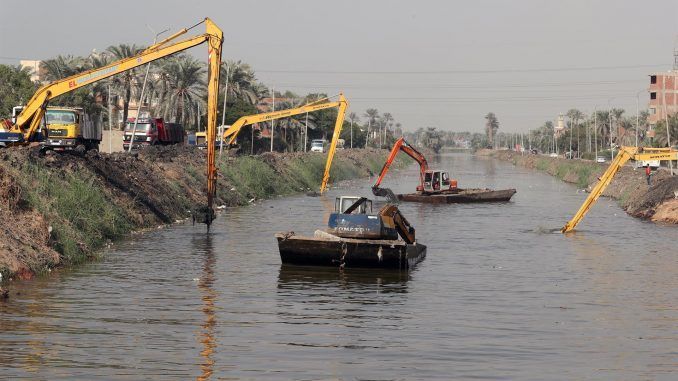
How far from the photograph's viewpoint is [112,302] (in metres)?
28.0

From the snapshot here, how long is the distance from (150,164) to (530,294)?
33.5 m

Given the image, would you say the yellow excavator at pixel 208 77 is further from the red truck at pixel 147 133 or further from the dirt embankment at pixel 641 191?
the red truck at pixel 147 133

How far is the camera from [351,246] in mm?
34875

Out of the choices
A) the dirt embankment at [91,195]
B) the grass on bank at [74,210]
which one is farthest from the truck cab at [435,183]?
the grass on bank at [74,210]

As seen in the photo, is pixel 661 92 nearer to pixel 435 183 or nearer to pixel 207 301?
pixel 435 183

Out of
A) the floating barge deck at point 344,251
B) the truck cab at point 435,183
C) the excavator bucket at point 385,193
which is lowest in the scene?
the floating barge deck at point 344,251

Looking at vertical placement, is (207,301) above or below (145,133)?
below

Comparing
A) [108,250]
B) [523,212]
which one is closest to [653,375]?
[108,250]

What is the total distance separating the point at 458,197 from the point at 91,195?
40.9m

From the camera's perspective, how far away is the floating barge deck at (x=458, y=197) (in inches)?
3066

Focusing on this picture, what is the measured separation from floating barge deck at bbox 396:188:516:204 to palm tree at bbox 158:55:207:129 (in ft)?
128

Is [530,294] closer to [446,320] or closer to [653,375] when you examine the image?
[446,320]

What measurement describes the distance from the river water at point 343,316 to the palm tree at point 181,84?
66.1 m

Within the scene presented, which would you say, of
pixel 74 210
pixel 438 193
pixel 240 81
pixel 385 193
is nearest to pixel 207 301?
pixel 74 210
